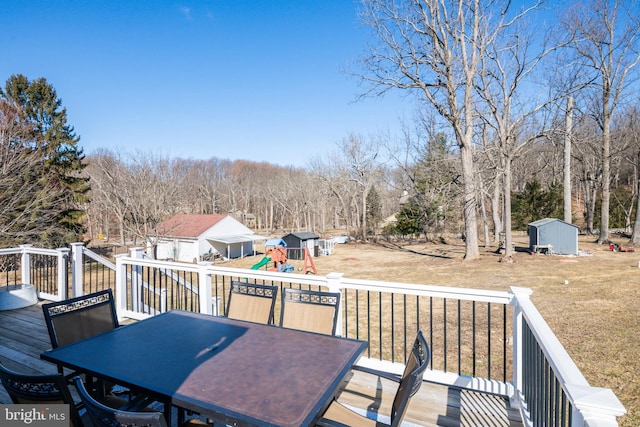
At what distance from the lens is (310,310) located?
291cm

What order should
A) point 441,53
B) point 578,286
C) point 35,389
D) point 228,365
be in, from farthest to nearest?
point 441,53
point 578,286
point 228,365
point 35,389

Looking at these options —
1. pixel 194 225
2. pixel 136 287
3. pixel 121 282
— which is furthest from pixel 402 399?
pixel 194 225

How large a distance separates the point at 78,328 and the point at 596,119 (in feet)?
74.7

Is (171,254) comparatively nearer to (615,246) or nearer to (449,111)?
(449,111)

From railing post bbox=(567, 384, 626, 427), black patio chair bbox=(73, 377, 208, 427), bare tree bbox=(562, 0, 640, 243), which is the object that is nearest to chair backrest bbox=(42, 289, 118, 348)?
black patio chair bbox=(73, 377, 208, 427)

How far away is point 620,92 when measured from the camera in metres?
16.3

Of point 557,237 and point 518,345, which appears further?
point 557,237

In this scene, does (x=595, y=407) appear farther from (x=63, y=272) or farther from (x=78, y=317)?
(x=63, y=272)

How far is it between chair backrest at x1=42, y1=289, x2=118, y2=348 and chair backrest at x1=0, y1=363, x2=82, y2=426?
3.00 feet

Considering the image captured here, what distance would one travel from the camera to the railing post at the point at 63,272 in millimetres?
5404

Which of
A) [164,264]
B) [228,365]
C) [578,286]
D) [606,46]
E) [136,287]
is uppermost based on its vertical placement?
[606,46]

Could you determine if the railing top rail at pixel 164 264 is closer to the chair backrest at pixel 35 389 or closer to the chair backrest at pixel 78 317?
the chair backrest at pixel 78 317

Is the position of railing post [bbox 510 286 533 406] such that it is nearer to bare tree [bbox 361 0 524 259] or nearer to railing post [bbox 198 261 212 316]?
railing post [bbox 198 261 212 316]

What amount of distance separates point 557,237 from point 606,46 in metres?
9.87
